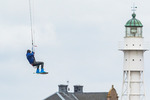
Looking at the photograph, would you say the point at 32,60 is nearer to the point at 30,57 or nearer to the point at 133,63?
the point at 30,57

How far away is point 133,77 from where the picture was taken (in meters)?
153

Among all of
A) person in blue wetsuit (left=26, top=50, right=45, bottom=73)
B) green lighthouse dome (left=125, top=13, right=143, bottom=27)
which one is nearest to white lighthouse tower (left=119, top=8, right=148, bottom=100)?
green lighthouse dome (left=125, top=13, right=143, bottom=27)

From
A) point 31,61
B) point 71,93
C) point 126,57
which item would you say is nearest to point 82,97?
point 71,93

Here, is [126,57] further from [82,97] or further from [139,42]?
[82,97]

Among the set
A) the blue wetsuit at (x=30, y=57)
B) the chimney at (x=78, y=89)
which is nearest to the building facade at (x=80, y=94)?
the chimney at (x=78, y=89)

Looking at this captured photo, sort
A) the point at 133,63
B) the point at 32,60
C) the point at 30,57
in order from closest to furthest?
the point at 30,57 < the point at 32,60 < the point at 133,63

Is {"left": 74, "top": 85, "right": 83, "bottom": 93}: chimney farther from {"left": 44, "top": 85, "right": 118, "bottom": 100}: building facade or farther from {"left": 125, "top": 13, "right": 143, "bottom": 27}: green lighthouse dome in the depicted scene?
{"left": 125, "top": 13, "right": 143, "bottom": 27}: green lighthouse dome

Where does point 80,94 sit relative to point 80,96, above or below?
above

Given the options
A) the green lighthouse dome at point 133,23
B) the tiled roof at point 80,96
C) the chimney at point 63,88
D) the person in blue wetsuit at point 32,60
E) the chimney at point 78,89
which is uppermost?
the green lighthouse dome at point 133,23

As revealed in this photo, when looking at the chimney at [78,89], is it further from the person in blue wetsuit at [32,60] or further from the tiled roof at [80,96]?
the person in blue wetsuit at [32,60]

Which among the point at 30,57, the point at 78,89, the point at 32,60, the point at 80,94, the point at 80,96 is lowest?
the point at 32,60

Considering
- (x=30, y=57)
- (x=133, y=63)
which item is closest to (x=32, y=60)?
(x=30, y=57)

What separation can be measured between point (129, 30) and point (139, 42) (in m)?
2.35

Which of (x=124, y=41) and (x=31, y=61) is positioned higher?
(x=124, y=41)
